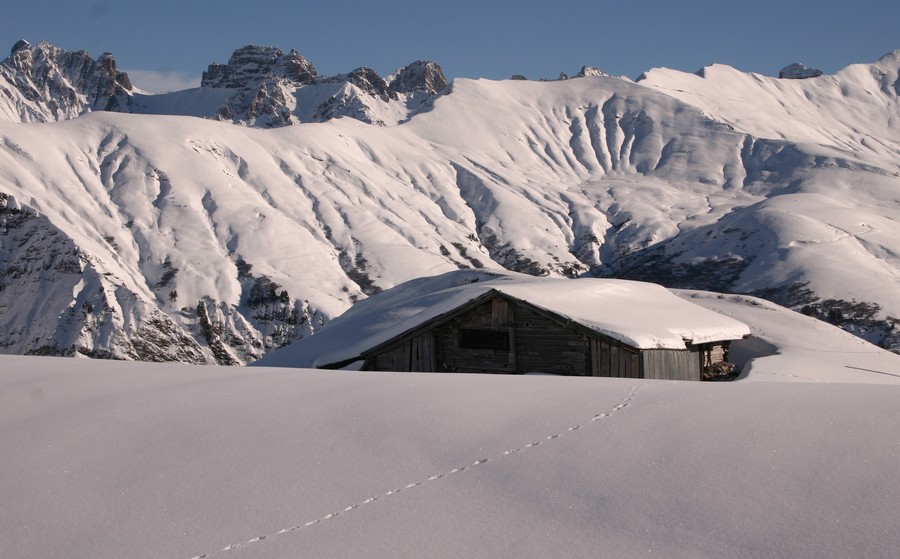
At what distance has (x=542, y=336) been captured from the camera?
20.4m

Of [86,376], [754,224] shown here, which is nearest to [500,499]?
[86,376]

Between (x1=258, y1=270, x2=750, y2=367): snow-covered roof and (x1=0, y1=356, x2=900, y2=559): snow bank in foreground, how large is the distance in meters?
11.3

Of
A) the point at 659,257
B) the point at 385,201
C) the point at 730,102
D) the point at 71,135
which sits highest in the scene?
the point at 730,102

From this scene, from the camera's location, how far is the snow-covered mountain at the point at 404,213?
225ft

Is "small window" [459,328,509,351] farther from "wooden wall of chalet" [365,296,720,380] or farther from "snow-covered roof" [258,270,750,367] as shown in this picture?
"snow-covered roof" [258,270,750,367]

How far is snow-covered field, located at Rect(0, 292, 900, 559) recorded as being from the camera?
5133 millimetres

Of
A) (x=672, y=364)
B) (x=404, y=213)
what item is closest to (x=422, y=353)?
(x=672, y=364)

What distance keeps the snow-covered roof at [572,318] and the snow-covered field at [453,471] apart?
1102 centimetres

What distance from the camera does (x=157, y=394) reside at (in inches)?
339

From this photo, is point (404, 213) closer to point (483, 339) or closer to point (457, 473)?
point (483, 339)

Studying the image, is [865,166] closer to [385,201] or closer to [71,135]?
[385,201]

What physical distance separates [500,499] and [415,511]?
0.56m

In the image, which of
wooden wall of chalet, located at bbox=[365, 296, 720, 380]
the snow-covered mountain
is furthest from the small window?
the snow-covered mountain

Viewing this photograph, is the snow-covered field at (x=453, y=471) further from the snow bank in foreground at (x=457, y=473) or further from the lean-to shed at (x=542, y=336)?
the lean-to shed at (x=542, y=336)
